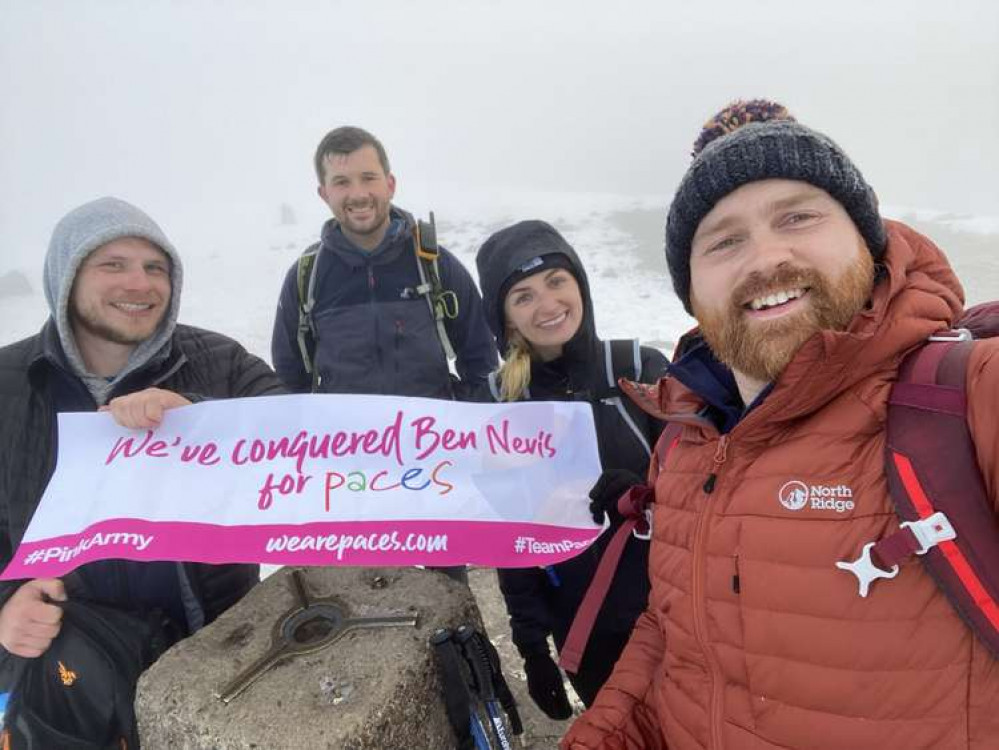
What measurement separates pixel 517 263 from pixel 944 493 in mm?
2123

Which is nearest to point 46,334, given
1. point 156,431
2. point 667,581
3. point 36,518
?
point 156,431

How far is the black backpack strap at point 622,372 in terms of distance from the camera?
2658 mm

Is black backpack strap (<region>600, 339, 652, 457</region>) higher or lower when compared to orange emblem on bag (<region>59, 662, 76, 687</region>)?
higher

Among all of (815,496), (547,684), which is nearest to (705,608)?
(815,496)

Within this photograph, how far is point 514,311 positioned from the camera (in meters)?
2.99

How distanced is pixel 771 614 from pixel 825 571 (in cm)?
18

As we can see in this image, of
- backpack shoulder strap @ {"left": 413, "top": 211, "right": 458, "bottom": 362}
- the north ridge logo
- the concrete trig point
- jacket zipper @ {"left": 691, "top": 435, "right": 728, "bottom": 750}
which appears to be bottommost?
the concrete trig point

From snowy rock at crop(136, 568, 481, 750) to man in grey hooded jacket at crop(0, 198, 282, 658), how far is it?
1.35ft

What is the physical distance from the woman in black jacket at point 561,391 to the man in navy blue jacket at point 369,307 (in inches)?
42.2

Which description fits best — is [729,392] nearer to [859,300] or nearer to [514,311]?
[859,300]

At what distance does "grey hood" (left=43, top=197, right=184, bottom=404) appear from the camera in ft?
8.53

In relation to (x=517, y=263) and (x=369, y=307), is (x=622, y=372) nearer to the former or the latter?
(x=517, y=263)

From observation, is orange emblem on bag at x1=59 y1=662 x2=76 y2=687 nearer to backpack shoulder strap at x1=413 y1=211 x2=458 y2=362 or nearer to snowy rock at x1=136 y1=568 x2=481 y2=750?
snowy rock at x1=136 y1=568 x2=481 y2=750

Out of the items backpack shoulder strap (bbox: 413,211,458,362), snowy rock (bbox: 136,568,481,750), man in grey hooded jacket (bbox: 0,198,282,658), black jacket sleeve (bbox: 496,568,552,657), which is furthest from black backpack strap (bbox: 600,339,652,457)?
man in grey hooded jacket (bbox: 0,198,282,658)
